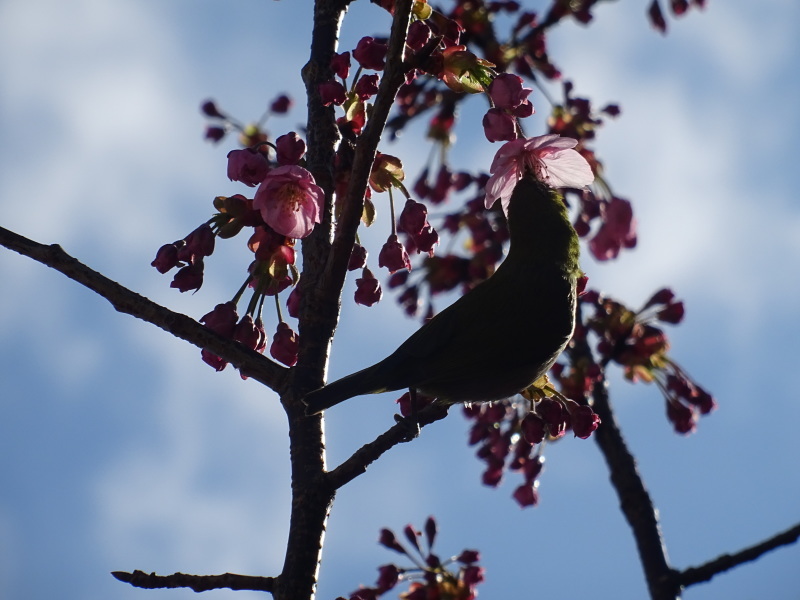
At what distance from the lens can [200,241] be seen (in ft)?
8.47

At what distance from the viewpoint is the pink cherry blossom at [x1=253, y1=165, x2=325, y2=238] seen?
2.37 m

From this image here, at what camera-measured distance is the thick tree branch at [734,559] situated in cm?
Result: 239

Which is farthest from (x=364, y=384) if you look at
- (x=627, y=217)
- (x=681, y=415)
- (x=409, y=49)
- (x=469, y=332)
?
(x=627, y=217)

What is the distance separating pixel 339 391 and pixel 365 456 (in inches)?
12.0

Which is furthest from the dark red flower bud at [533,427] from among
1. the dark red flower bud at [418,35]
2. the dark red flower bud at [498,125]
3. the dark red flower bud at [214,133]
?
the dark red flower bud at [214,133]

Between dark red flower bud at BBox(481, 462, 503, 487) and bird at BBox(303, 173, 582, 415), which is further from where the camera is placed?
dark red flower bud at BBox(481, 462, 503, 487)

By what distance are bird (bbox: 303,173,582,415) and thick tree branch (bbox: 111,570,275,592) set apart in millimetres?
759

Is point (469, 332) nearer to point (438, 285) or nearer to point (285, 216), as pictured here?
point (285, 216)

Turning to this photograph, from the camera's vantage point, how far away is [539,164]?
305 centimetres

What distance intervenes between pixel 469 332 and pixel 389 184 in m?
0.69

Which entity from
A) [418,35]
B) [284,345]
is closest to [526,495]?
[284,345]

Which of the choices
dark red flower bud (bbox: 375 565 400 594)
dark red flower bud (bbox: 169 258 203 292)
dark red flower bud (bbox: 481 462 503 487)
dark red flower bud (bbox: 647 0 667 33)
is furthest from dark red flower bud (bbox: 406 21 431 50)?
dark red flower bud (bbox: 647 0 667 33)

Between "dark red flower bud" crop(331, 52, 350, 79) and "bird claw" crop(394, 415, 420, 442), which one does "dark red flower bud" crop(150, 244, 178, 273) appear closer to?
"dark red flower bud" crop(331, 52, 350, 79)

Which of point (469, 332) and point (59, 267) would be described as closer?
point (59, 267)
